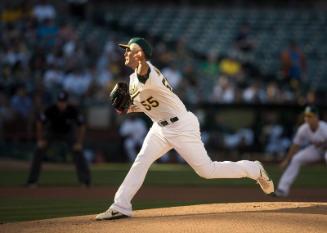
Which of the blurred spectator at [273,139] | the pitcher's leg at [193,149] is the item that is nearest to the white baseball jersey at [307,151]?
the pitcher's leg at [193,149]

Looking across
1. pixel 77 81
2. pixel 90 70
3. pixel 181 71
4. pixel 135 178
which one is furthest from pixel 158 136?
pixel 181 71

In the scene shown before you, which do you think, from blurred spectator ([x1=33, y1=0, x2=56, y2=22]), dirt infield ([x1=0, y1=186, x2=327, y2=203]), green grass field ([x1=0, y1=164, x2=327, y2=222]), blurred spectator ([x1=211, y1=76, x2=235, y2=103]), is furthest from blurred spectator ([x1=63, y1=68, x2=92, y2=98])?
dirt infield ([x1=0, y1=186, x2=327, y2=203])

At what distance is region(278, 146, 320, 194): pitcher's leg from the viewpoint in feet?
44.3

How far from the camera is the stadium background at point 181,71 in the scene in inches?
825

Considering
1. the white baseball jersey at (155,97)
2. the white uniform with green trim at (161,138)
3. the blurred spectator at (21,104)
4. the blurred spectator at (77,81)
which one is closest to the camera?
the white baseball jersey at (155,97)

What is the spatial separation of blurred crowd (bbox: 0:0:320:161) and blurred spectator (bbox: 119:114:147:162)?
2.96ft

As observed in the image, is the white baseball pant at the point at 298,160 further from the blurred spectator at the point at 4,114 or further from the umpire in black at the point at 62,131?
the blurred spectator at the point at 4,114

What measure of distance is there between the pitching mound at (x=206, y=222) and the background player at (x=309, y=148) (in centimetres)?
387

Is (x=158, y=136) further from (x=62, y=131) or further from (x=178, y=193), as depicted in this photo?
(x=62, y=131)

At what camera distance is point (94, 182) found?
53.0 ft

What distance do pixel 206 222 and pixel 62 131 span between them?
688 centimetres

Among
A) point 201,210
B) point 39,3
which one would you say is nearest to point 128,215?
point 201,210

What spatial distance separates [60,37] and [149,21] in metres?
4.71

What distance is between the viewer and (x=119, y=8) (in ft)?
91.5
